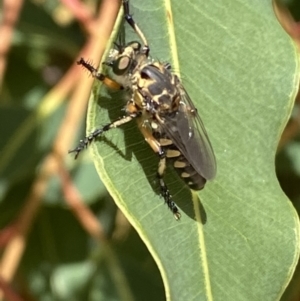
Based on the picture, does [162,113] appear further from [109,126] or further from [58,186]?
[58,186]

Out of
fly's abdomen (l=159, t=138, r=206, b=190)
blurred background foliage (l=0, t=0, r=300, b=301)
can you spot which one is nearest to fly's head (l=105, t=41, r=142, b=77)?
fly's abdomen (l=159, t=138, r=206, b=190)

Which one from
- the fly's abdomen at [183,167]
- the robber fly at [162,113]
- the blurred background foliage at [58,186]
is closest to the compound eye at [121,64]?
the robber fly at [162,113]

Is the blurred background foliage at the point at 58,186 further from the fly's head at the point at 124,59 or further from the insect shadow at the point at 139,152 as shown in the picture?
the insect shadow at the point at 139,152

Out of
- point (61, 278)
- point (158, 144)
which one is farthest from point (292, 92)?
point (61, 278)

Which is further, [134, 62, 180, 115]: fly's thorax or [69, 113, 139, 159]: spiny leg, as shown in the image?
[134, 62, 180, 115]: fly's thorax

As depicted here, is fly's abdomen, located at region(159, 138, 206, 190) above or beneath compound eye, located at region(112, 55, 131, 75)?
beneath

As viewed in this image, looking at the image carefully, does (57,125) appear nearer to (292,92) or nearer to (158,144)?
(158,144)

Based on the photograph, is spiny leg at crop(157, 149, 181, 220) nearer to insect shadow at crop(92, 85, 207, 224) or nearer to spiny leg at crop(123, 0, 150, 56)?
insect shadow at crop(92, 85, 207, 224)

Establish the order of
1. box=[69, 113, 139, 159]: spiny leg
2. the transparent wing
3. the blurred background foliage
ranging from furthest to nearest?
the blurred background foliage → the transparent wing → box=[69, 113, 139, 159]: spiny leg
